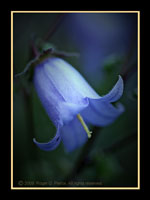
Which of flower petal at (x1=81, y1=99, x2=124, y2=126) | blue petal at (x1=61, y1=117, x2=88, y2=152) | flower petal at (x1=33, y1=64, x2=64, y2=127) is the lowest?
blue petal at (x1=61, y1=117, x2=88, y2=152)

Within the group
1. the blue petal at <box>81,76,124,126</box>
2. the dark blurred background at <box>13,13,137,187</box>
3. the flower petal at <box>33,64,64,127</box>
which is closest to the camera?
the flower petal at <box>33,64,64,127</box>

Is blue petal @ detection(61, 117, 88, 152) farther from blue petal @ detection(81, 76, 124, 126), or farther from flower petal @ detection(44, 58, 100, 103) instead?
flower petal @ detection(44, 58, 100, 103)

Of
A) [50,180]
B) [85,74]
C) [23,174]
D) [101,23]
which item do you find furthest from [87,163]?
[101,23]

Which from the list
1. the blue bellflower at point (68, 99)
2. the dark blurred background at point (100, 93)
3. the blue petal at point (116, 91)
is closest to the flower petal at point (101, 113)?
the blue bellflower at point (68, 99)

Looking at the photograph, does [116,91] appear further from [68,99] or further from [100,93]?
[100,93]

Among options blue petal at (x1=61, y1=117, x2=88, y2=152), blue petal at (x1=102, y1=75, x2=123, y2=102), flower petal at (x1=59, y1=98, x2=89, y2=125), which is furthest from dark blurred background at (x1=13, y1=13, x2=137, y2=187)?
flower petal at (x1=59, y1=98, x2=89, y2=125)

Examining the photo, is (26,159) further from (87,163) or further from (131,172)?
(131,172)

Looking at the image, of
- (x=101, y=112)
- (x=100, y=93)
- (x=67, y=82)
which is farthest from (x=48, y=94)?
(x=100, y=93)
